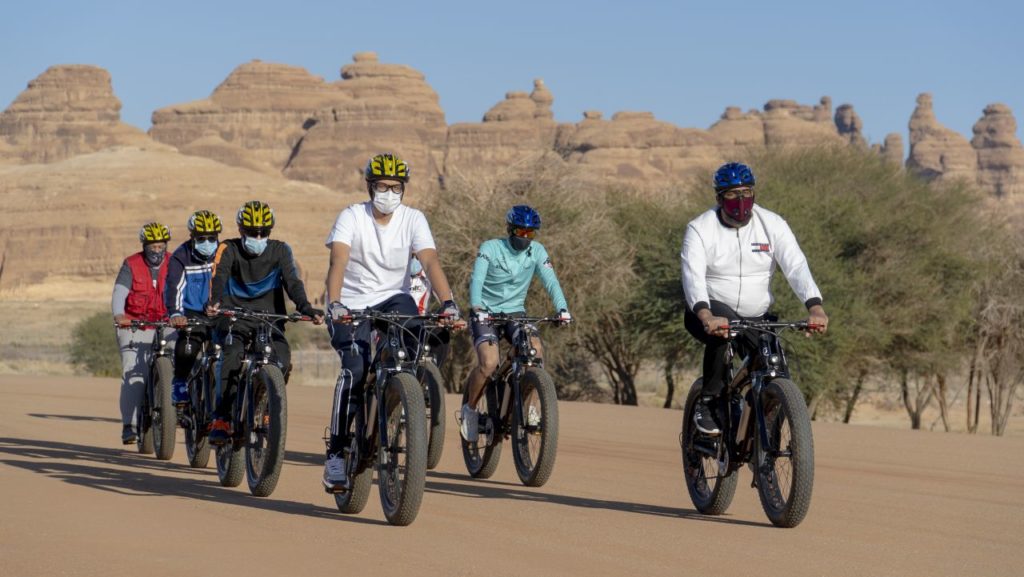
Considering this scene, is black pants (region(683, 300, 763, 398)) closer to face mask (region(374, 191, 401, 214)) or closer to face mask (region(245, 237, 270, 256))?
face mask (region(374, 191, 401, 214))

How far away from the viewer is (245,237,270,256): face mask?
10.8 metres

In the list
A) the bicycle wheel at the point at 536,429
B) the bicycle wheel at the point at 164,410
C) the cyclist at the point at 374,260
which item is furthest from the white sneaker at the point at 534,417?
the bicycle wheel at the point at 164,410

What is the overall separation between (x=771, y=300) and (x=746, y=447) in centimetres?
94

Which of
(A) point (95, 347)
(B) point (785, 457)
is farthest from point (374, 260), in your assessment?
(A) point (95, 347)

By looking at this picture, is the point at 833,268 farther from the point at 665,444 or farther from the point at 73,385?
the point at 665,444

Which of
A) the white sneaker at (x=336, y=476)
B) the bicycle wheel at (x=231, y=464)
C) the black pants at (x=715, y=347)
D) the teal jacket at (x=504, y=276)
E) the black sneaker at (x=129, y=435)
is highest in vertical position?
the teal jacket at (x=504, y=276)

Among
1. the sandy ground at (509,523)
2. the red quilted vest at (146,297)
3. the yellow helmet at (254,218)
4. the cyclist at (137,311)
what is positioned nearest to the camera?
the sandy ground at (509,523)

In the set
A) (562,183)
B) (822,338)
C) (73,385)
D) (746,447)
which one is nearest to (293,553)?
(746,447)

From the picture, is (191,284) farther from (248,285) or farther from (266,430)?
(266,430)

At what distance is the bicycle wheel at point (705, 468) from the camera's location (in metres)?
9.23

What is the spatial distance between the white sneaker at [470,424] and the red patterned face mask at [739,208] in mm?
3229

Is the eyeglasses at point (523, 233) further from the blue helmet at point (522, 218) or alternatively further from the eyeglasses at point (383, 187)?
the eyeglasses at point (383, 187)

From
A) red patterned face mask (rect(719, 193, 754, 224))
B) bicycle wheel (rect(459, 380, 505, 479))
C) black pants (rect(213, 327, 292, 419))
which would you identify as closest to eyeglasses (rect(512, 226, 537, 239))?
bicycle wheel (rect(459, 380, 505, 479))

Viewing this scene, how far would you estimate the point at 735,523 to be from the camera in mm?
9180
